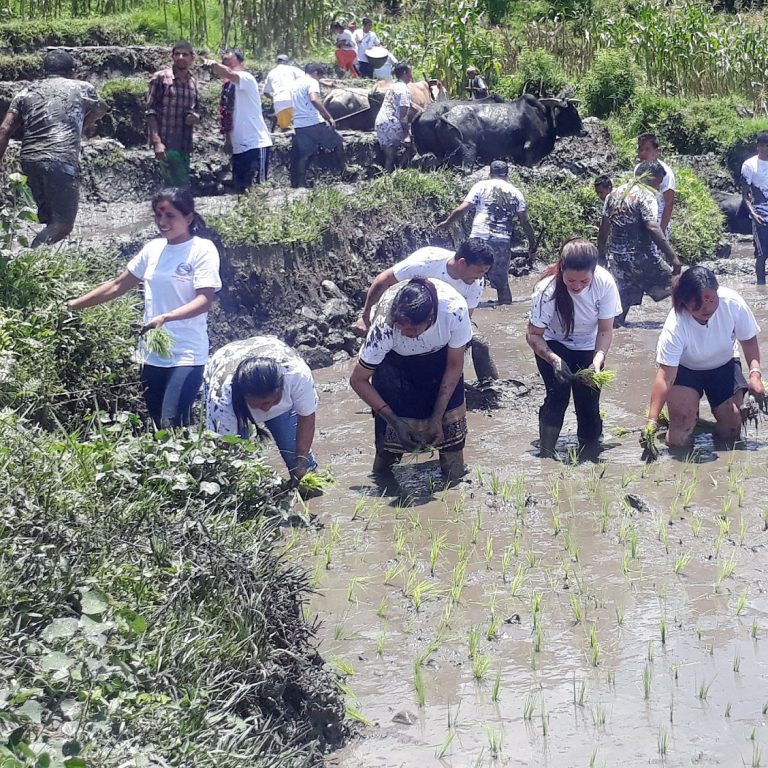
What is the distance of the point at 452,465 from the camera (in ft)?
22.6

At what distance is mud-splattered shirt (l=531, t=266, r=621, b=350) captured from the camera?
23.1ft

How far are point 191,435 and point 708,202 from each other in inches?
476

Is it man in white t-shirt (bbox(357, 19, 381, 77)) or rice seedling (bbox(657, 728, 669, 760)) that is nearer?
rice seedling (bbox(657, 728, 669, 760))

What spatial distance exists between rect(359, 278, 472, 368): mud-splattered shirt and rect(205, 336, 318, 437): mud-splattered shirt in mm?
613

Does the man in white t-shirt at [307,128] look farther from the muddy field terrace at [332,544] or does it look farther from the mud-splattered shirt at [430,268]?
the mud-splattered shirt at [430,268]

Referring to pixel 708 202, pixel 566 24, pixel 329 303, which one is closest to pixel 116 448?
pixel 329 303

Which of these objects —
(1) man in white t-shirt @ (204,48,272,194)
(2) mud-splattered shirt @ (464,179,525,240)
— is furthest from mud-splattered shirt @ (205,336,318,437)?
(1) man in white t-shirt @ (204,48,272,194)

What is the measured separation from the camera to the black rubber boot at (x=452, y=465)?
6871 millimetres

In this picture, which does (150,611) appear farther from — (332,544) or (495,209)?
(495,209)

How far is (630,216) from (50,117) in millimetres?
5113

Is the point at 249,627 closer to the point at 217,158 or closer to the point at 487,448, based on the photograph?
the point at 487,448

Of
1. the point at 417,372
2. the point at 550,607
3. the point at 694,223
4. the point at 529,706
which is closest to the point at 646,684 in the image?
the point at 529,706

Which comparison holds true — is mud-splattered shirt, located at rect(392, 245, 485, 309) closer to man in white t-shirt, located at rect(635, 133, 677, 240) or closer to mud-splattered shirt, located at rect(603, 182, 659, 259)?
mud-splattered shirt, located at rect(603, 182, 659, 259)

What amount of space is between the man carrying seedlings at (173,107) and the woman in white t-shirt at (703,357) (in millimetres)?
6029
